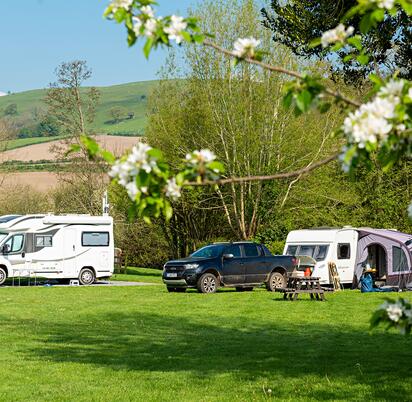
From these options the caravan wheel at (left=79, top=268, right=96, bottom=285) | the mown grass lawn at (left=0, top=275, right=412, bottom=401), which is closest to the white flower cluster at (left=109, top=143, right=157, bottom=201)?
the mown grass lawn at (left=0, top=275, right=412, bottom=401)

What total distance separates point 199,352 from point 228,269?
597 inches

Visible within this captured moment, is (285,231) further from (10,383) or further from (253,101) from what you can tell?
(10,383)

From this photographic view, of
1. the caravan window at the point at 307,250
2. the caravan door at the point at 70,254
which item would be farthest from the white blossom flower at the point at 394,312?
the caravan door at the point at 70,254

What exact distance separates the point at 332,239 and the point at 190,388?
2278cm

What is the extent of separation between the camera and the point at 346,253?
33.8 metres

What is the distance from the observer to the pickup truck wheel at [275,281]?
30.4 metres

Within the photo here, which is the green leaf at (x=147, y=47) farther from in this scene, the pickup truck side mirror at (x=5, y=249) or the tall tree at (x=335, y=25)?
the pickup truck side mirror at (x=5, y=249)

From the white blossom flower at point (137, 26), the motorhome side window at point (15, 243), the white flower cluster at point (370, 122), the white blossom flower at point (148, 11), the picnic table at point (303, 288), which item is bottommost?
the picnic table at point (303, 288)

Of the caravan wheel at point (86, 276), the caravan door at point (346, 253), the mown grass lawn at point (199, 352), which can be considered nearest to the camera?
the mown grass lawn at point (199, 352)

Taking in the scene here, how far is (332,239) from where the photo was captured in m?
33.3

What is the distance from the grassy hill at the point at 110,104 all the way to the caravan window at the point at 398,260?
80441 mm

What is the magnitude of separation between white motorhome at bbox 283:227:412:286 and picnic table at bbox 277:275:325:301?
247 inches

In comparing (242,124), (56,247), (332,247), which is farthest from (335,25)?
(242,124)

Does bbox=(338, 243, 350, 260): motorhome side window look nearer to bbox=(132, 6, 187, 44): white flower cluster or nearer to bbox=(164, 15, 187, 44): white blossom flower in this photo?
bbox=(132, 6, 187, 44): white flower cluster
